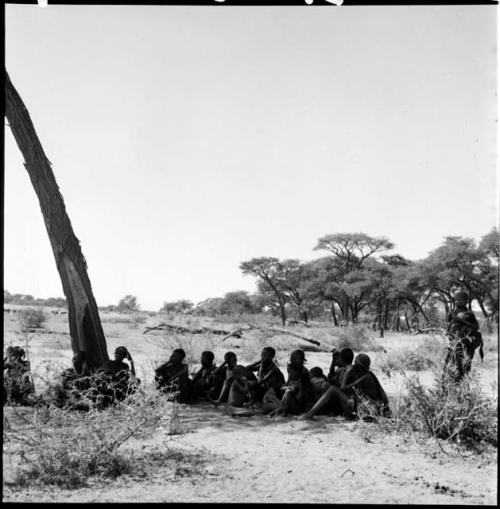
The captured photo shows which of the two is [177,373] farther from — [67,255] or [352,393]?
[67,255]

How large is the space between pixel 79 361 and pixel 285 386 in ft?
8.67

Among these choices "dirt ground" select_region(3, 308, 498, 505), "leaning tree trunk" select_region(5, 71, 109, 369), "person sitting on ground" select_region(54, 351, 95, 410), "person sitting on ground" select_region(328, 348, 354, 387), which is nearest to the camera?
"dirt ground" select_region(3, 308, 498, 505)

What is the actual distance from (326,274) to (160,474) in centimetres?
2720

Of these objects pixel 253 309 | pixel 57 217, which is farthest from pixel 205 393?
pixel 253 309

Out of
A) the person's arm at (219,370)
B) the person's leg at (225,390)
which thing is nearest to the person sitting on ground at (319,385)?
the person's leg at (225,390)

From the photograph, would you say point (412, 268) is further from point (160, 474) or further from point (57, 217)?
point (160, 474)

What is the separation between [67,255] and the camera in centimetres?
825

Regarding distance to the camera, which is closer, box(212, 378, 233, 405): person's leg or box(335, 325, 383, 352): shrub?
box(212, 378, 233, 405): person's leg

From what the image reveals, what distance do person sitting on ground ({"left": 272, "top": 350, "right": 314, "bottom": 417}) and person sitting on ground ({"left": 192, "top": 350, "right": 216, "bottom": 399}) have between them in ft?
4.33

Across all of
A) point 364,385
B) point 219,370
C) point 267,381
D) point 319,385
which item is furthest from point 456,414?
point 219,370

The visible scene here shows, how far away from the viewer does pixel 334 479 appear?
461cm

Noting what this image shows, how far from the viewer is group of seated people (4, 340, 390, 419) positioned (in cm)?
652

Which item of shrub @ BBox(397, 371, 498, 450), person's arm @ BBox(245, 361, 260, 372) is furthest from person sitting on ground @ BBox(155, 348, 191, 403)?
shrub @ BBox(397, 371, 498, 450)

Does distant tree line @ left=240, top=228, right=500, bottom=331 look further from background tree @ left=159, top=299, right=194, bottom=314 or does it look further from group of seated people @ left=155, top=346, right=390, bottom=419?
group of seated people @ left=155, top=346, right=390, bottom=419
